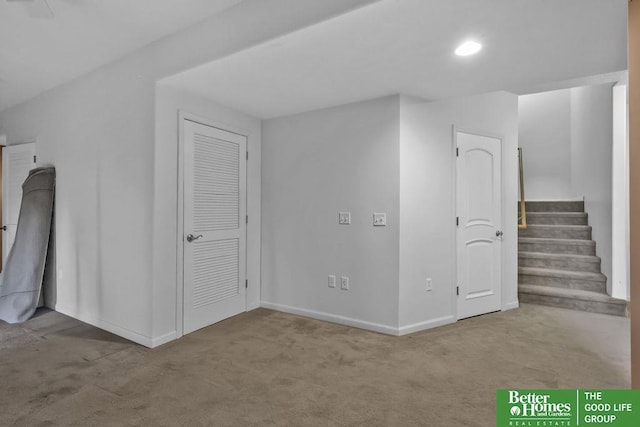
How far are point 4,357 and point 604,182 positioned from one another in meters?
6.42

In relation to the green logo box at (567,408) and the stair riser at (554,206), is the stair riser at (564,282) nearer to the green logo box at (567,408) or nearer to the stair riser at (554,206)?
the stair riser at (554,206)

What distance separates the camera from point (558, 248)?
464cm

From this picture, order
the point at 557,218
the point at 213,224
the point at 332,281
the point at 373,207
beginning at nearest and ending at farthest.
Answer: the point at 373,207 < the point at 213,224 < the point at 332,281 < the point at 557,218

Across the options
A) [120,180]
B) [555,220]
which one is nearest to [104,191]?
[120,180]

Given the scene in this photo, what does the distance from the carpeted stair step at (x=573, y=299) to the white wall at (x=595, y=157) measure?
244mm

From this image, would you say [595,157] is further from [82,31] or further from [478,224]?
[82,31]

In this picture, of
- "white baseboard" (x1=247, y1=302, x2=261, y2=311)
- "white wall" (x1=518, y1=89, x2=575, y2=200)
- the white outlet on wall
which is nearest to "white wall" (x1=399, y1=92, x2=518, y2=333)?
the white outlet on wall

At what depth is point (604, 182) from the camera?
14.2ft

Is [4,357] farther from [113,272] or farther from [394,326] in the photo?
[394,326]

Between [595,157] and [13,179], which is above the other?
[595,157]

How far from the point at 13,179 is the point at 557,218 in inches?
292

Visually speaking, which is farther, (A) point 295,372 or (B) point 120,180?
(B) point 120,180

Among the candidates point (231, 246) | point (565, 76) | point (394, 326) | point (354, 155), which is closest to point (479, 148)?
point (565, 76)

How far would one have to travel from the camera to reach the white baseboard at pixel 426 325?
3.15m
